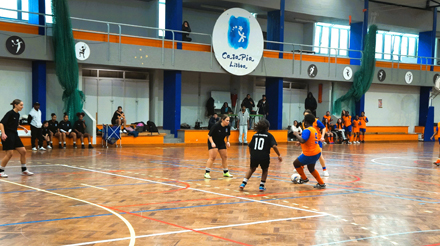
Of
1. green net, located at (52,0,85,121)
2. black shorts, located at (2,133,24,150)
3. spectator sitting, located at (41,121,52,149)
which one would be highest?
green net, located at (52,0,85,121)

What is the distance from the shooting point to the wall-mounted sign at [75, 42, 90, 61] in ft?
67.5

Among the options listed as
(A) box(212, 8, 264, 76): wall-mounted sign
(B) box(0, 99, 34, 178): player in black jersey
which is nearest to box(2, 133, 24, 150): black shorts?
(B) box(0, 99, 34, 178): player in black jersey

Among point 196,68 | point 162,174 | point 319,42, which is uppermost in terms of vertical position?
point 319,42

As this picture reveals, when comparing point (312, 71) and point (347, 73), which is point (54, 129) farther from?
point (347, 73)

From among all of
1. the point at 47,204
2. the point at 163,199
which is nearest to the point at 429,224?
the point at 163,199

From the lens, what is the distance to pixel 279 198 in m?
9.01

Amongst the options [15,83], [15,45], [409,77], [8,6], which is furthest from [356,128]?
[8,6]

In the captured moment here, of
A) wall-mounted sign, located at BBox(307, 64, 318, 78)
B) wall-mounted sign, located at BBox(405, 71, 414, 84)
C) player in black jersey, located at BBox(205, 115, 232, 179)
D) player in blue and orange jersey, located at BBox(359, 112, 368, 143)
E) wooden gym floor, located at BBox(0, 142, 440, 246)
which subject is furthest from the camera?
wall-mounted sign, located at BBox(405, 71, 414, 84)

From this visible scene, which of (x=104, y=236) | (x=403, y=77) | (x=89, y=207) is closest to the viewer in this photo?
(x=104, y=236)

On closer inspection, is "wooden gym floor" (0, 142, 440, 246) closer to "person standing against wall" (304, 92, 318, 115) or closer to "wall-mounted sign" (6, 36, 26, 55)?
"wall-mounted sign" (6, 36, 26, 55)

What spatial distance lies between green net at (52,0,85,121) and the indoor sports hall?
0.05 m

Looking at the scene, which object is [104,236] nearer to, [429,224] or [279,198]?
[279,198]

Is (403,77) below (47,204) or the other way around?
the other way around

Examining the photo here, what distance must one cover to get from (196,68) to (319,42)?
1386cm
